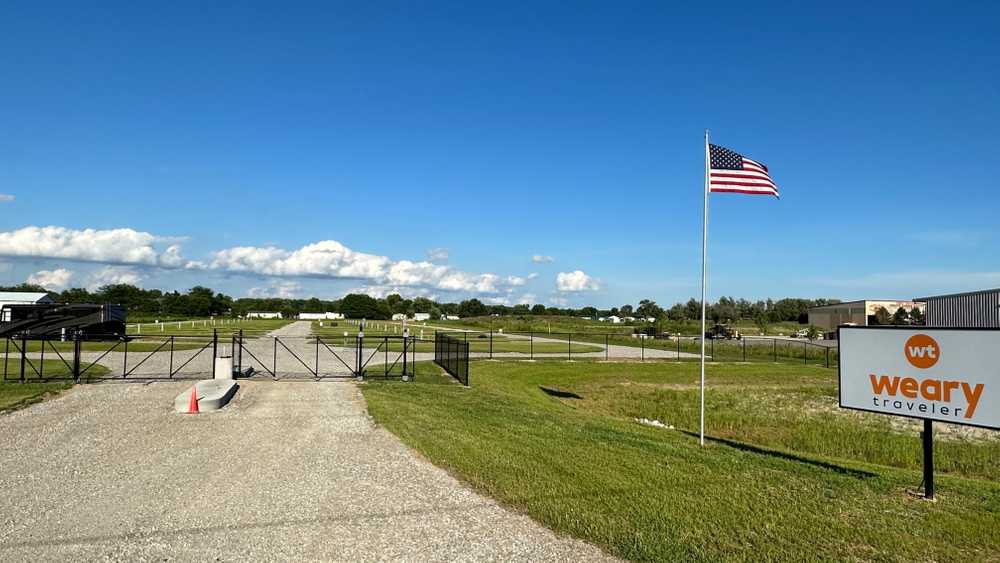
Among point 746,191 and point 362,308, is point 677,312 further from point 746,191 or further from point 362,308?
point 746,191

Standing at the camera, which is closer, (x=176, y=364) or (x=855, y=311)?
(x=176, y=364)

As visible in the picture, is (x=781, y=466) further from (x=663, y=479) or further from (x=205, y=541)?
(x=205, y=541)

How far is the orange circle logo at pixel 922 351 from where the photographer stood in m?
8.23

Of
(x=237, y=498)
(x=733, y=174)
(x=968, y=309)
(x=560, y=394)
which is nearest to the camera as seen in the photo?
(x=237, y=498)

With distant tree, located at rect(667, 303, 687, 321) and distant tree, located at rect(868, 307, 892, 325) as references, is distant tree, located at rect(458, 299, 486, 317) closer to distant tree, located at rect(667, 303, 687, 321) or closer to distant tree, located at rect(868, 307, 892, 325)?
distant tree, located at rect(667, 303, 687, 321)

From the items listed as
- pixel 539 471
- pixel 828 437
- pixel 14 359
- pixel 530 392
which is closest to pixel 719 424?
pixel 828 437

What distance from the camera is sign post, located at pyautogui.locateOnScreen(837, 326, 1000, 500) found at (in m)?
A: 7.71

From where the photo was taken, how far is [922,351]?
8359mm

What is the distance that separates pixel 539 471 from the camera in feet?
29.5

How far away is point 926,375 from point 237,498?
8.97 metres

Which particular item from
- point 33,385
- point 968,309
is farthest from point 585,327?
point 33,385

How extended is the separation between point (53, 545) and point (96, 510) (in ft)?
3.91

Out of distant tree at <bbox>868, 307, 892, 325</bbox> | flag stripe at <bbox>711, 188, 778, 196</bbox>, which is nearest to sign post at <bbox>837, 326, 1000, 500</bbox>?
flag stripe at <bbox>711, 188, 778, 196</bbox>

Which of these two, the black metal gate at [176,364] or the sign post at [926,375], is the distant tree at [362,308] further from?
the sign post at [926,375]
